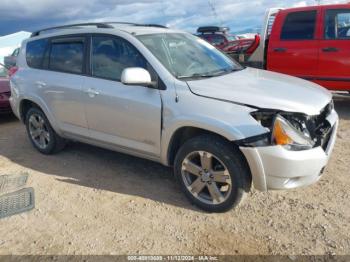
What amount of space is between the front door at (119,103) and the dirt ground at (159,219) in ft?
1.77

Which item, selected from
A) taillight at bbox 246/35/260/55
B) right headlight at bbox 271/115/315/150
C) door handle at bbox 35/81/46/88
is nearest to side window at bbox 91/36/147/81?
door handle at bbox 35/81/46/88

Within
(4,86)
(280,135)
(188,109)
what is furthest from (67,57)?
(4,86)

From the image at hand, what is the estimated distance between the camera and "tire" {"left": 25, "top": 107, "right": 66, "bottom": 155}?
4.84 metres

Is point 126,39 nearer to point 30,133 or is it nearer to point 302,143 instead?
point 302,143

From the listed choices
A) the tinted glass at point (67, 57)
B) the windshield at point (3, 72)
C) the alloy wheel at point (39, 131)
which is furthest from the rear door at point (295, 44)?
the windshield at point (3, 72)

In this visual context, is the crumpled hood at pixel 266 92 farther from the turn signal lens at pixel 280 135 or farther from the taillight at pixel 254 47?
the taillight at pixel 254 47

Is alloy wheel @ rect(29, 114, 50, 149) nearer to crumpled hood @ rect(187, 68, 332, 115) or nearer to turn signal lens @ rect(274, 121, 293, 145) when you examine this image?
crumpled hood @ rect(187, 68, 332, 115)

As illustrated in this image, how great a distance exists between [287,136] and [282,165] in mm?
245

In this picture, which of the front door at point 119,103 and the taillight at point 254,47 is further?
the taillight at point 254,47

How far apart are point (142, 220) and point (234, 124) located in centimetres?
130

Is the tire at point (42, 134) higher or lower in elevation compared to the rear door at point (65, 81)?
lower

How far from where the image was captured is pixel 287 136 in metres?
2.78

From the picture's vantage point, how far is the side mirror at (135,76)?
10.5ft

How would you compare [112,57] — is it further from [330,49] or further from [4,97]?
[4,97]
